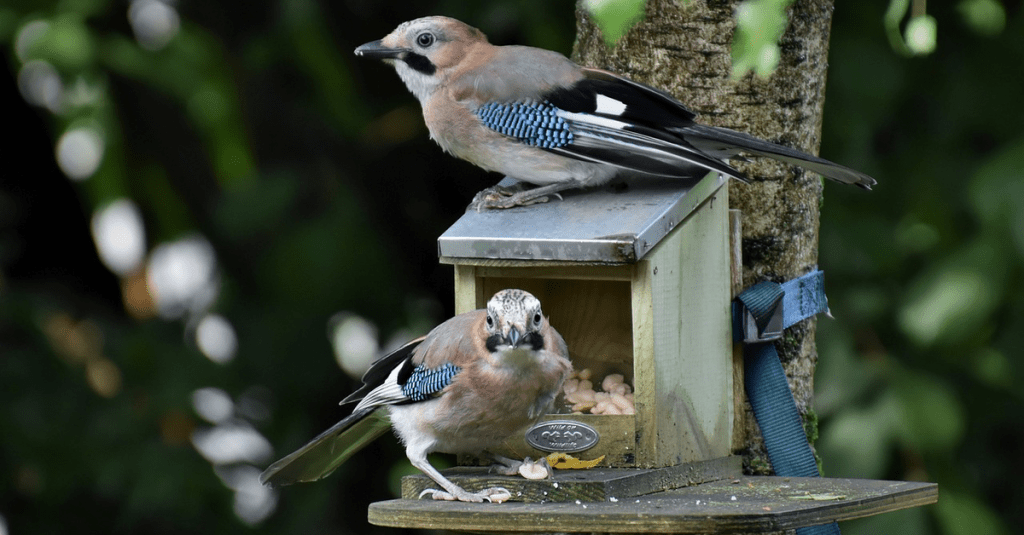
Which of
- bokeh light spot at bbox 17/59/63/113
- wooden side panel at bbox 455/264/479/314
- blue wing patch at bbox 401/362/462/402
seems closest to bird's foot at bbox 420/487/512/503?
blue wing patch at bbox 401/362/462/402

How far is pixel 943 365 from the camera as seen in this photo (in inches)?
213

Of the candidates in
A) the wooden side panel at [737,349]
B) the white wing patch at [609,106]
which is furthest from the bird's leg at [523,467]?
the white wing patch at [609,106]

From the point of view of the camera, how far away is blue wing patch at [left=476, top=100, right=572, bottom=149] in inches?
127

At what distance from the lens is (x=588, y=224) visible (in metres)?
3.06

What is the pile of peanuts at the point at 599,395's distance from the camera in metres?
3.27

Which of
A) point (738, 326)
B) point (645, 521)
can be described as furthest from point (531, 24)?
point (645, 521)

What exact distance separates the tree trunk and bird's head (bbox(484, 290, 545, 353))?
0.90m

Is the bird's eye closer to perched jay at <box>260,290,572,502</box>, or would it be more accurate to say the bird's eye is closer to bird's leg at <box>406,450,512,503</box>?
perched jay at <box>260,290,572,502</box>

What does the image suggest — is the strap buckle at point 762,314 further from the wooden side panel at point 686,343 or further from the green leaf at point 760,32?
the green leaf at point 760,32

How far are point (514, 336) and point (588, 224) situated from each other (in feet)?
1.27

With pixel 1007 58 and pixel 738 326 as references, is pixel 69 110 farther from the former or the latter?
pixel 1007 58

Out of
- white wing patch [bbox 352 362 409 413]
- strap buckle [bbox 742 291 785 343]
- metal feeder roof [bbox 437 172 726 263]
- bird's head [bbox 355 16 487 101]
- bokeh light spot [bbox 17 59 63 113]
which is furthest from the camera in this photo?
bokeh light spot [bbox 17 59 63 113]

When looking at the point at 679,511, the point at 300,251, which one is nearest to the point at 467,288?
the point at 679,511

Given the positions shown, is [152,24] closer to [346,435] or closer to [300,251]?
[300,251]
